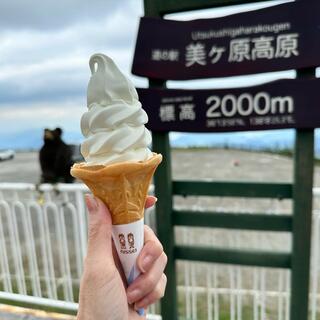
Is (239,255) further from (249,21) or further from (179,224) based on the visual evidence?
(249,21)

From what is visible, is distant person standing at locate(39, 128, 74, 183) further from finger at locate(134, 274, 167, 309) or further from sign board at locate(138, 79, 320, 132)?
finger at locate(134, 274, 167, 309)

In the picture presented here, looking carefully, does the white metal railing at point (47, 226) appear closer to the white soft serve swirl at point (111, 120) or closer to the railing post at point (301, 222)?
the railing post at point (301, 222)

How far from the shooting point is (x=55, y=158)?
348 cm

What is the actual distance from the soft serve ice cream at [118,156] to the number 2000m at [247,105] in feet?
2.64

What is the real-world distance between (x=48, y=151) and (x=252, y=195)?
2.42 metres

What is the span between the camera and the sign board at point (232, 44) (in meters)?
1.72

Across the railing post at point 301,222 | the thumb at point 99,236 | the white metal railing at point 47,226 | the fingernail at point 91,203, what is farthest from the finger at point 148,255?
Answer: the white metal railing at point 47,226

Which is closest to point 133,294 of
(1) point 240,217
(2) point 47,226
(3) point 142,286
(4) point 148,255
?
(3) point 142,286

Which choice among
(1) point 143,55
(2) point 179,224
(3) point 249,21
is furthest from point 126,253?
(3) point 249,21

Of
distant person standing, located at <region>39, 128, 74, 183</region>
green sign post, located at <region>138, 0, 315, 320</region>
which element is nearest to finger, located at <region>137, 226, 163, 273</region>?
green sign post, located at <region>138, 0, 315, 320</region>

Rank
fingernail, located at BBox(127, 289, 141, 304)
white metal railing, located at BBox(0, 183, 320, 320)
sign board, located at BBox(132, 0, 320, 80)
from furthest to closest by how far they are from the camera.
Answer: white metal railing, located at BBox(0, 183, 320, 320), sign board, located at BBox(132, 0, 320, 80), fingernail, located at BBox(127, 289, 141, 304)

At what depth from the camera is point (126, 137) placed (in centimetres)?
107

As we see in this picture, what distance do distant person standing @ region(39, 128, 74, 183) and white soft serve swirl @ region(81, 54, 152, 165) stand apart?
2.36 meters

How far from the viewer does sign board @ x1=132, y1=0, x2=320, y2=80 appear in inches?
67.6
